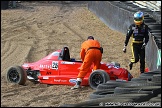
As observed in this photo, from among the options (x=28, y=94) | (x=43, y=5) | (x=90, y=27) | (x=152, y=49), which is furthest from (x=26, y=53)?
(x=43, y=5)

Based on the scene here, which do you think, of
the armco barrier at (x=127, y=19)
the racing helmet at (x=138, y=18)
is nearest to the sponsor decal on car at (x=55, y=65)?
the racing helmet at (x=138, y=18)

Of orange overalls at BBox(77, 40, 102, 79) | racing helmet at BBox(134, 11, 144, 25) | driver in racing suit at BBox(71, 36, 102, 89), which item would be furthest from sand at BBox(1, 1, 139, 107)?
racing helmet at BBox(134, 11, 144, 25)

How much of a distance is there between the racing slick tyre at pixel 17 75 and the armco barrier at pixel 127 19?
3.15 meters

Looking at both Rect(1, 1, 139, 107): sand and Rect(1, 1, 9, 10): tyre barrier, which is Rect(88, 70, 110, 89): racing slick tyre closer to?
Rect(1, 1, 139, 107): sand

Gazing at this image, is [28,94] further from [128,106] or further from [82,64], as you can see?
[128,106]

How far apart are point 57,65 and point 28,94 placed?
4.67ft

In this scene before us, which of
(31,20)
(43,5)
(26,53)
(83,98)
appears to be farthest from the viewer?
(43,5)

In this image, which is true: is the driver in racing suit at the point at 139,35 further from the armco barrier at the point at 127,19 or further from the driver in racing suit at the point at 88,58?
the driver in racing suit at the point at 88,58

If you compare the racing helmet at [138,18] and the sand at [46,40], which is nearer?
the sand at [46,40]

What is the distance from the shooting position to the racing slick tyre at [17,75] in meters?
11.6

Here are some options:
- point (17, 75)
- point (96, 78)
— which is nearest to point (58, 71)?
point (17, 75)

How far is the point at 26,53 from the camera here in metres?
16.3

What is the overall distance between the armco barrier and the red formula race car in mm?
1098

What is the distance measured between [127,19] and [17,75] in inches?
374
